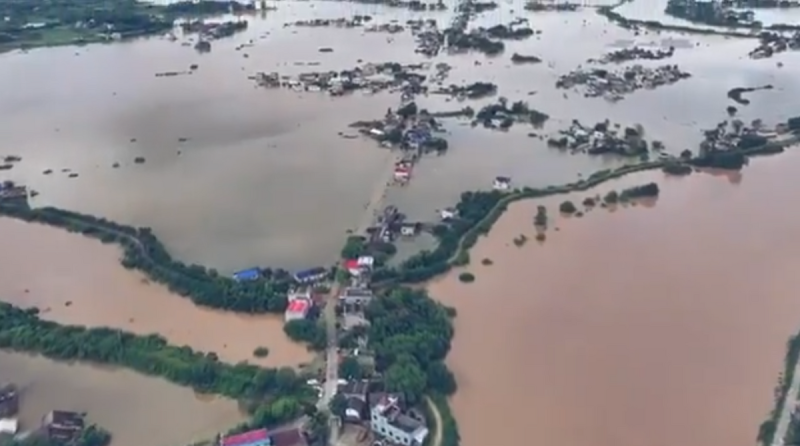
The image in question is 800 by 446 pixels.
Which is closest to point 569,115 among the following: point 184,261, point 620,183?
point 620,183

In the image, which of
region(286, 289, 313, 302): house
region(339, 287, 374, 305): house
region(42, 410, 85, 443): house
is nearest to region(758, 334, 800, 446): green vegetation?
region(339, 287, 374, 305): house

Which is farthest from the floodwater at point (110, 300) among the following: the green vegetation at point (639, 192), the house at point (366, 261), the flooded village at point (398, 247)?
the green vegetation at point (639, 192)

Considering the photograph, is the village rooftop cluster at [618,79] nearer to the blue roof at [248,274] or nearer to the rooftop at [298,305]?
the blue roof at [248,274]

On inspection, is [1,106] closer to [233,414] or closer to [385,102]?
[385,102]

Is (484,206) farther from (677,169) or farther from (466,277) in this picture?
(677,169)

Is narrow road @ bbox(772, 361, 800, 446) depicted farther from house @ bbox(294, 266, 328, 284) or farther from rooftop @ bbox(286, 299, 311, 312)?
house @ bbox(294, 266, 328, 284)

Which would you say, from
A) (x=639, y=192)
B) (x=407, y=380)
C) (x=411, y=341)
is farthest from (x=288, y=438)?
(x=639, y=192)

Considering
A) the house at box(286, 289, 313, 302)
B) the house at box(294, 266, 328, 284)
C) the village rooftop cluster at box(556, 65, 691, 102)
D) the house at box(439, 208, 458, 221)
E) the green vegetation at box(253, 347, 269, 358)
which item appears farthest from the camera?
the village rooftop cluster at box(556, 65, 691, 102)

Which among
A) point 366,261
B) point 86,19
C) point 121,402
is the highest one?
point 86,19
